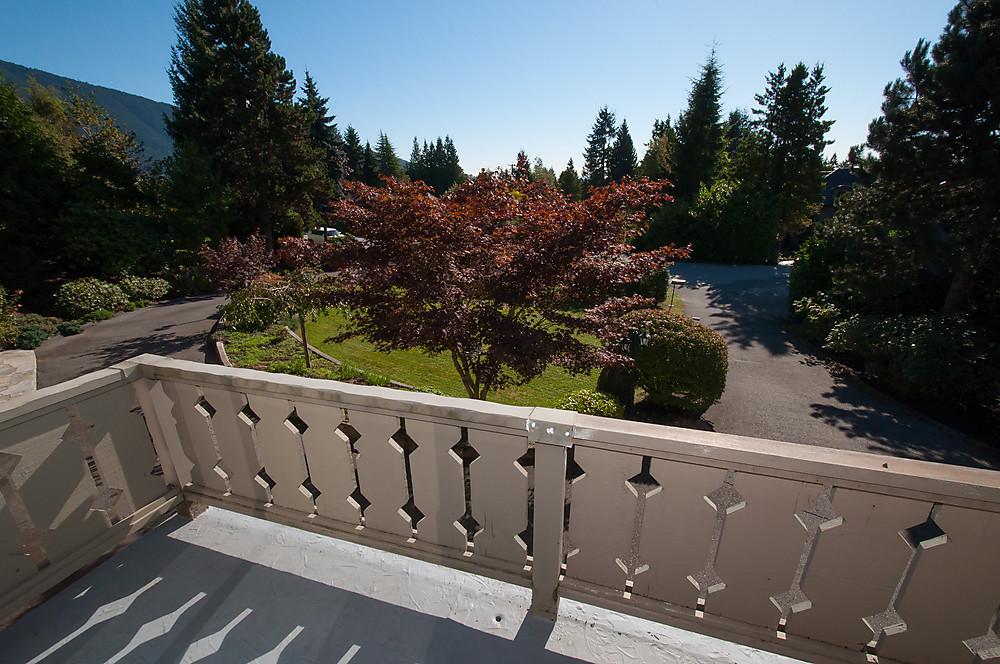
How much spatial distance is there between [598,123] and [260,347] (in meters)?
53.8

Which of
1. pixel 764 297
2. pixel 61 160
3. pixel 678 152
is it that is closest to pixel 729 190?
pixel 678 152

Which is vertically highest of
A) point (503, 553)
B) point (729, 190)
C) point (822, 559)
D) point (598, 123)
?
point (598, 123)

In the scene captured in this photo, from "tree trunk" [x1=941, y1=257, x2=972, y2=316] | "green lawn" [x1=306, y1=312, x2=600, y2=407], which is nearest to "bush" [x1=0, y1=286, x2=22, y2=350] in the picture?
"green lawn" [x1=306, y1=312, x2=600, y2=407]

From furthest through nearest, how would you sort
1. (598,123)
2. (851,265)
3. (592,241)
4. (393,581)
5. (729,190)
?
(598,123) < (729,190) < (851,265) < (592,241) < (393,581)

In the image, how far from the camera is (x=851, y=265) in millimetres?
11039

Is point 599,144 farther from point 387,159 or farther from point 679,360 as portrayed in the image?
point 679,360

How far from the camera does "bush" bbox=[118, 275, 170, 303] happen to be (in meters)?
15.0

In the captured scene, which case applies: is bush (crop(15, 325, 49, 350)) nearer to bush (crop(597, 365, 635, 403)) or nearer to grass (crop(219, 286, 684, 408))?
grass (crop(219, 286, 684, 408))

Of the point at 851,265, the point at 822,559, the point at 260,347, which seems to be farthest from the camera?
the point at 851,265

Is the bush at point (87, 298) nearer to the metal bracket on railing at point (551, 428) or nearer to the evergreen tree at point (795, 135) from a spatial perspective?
the metal bracket on railing at point (551, 428)

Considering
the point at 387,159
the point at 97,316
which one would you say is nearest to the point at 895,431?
the point at 97,316

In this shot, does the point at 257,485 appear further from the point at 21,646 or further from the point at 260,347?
the point at 260,347

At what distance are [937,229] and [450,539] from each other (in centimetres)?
1212

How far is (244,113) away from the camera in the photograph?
18.4 metres
